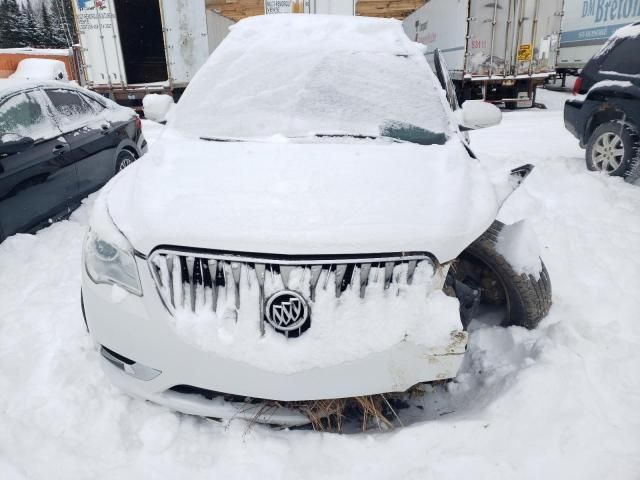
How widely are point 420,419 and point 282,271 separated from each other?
3.47ft

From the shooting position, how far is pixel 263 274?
1.89m

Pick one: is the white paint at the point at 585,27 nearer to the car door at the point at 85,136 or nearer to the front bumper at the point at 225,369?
the car door at the point at 85,136

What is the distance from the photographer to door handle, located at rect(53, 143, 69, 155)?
4.58 metres

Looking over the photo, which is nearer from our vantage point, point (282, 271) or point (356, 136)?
point (282, 271)

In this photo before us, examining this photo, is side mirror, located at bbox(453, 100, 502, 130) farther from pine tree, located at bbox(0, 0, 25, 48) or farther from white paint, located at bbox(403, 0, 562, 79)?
pine tree, located at bbox(0, 0, 25, 48)

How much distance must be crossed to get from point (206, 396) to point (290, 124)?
1549mm

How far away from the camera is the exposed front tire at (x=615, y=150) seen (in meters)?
5.48

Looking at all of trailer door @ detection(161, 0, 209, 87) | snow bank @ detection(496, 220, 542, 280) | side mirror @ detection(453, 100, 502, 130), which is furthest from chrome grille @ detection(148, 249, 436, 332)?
trailer door @ detection(161, 0, 209, 87)

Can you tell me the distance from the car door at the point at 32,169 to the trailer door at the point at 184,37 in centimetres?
850

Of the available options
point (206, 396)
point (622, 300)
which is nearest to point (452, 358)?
point (206, 396)

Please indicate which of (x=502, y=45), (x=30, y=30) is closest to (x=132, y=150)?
(x=502, y=45)

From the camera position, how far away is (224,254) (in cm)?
192

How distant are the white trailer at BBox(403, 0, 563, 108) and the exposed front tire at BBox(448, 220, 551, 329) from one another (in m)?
11.5

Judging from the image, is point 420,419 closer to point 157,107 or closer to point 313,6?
point 157,107
